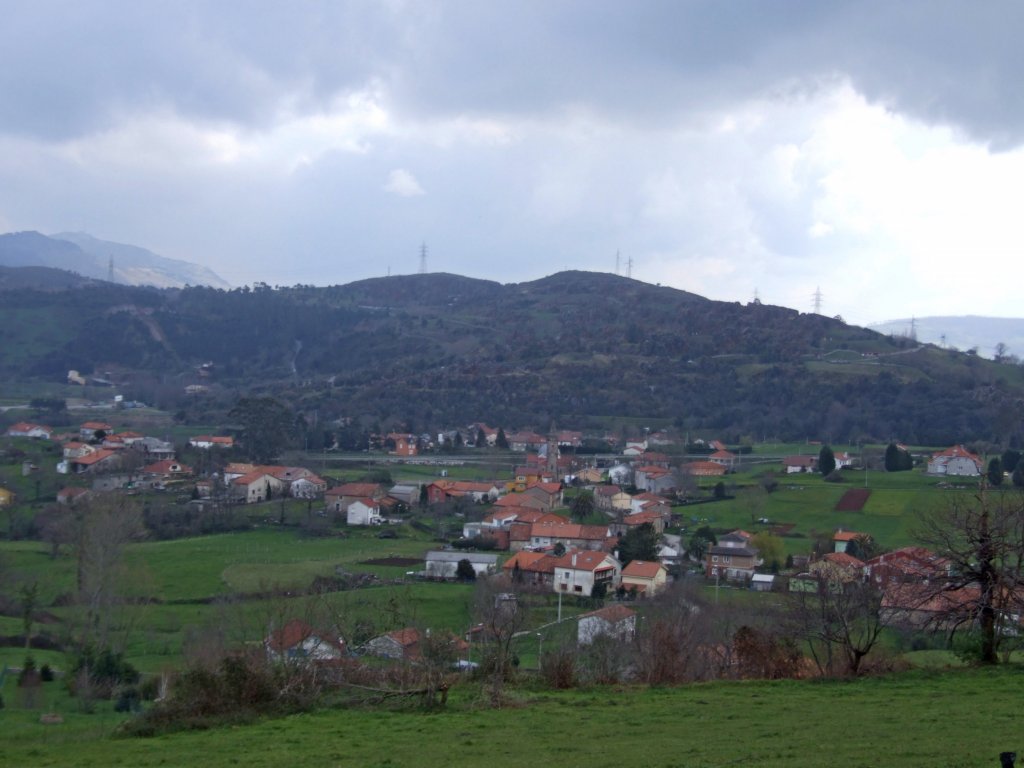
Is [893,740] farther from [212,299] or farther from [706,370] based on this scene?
[212,299]

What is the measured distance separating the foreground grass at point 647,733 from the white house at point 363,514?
92.4ft

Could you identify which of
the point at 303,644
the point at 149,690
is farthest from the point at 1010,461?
the point at 303,644

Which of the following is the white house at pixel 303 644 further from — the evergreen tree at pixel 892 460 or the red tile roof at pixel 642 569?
the evergreen tree at pixel 892 460

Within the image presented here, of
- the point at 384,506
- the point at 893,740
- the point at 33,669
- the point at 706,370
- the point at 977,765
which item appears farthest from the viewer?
the point at 706,370

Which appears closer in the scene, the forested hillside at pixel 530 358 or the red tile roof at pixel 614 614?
the red tile roof at pixel 614 614

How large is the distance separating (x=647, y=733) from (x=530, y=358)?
82.4 meters

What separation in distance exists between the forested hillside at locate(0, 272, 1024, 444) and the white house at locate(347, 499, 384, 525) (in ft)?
99.7

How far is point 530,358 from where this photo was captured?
91875 mm

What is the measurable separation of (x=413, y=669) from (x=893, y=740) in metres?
5.91

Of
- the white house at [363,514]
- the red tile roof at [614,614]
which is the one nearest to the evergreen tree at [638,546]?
the red tile roof at [614,614]

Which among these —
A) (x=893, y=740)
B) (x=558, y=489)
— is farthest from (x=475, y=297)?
(x=893, y=740)

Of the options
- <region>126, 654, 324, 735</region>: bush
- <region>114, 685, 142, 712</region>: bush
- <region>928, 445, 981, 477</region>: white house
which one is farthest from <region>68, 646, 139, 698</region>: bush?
<region>928, 445, 981, 477</region>: white house

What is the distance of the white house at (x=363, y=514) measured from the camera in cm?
4069

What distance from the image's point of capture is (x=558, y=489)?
45438 millimetres
